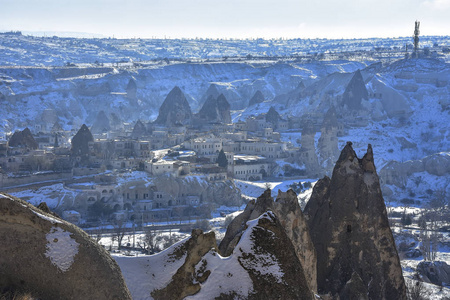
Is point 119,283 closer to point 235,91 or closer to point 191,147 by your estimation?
point 191,147

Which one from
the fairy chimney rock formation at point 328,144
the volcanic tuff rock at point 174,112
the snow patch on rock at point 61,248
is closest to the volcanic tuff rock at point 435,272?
the snow patch on rock at point 61,248

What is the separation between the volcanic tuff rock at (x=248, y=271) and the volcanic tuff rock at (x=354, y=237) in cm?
1110

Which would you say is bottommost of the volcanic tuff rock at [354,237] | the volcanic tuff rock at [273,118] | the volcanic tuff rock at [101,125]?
the volcanic tuff rock at [101,125]

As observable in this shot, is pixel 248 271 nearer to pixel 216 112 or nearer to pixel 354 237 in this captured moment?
pixel 354 237

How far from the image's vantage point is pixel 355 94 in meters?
145

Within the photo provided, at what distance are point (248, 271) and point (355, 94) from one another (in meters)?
129

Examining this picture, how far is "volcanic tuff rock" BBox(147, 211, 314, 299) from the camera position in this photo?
709 inches

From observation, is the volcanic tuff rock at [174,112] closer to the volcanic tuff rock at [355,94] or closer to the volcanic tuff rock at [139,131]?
the volcanic tuff rock at [139,131]

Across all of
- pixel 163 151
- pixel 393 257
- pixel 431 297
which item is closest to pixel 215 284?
pixel 393 257

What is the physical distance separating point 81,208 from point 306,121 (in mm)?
57051

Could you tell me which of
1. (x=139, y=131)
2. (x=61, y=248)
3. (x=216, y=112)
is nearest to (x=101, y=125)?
(x=216, y=112)

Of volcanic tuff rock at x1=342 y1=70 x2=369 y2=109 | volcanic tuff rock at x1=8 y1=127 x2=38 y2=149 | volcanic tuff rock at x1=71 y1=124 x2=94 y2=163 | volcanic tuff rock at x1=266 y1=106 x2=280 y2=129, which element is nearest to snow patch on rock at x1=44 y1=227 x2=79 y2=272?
volcanic tuff rock at x1=71 y1=124 x2=94 y2=163

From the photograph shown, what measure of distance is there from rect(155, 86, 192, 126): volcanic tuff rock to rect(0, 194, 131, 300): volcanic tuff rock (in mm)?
115431

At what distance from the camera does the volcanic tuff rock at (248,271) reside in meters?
18.0
